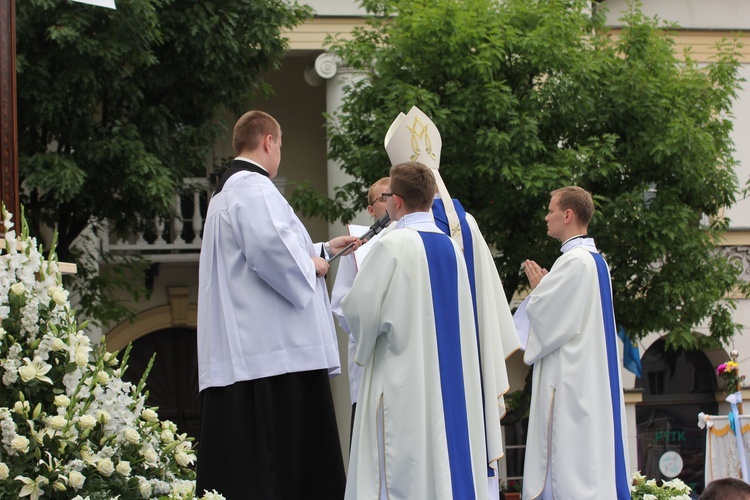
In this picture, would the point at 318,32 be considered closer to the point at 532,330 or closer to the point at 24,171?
the point at 24,171

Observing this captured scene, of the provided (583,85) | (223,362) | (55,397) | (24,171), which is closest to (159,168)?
(24,171)

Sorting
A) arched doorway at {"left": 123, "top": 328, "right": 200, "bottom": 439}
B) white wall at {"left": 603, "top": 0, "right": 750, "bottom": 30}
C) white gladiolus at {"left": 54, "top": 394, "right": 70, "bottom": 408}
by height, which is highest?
white wall at {"left": 603, "top": 0, "right": 750, "bottom": 30}

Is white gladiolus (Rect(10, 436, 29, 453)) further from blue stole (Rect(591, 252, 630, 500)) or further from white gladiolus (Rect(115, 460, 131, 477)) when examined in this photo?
blue stole (Rect(591, 252, 630, 500))

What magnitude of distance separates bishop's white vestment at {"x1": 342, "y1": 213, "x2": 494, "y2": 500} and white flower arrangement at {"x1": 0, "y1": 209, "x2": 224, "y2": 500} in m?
0.90

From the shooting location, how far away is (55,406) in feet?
15.4

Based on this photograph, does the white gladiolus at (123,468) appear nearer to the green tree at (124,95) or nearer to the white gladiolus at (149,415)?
the white gladiolus at (149,415)

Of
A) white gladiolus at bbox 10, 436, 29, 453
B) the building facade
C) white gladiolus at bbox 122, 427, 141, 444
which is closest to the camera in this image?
white gladiolus at bbox 10, 436, 29, 453

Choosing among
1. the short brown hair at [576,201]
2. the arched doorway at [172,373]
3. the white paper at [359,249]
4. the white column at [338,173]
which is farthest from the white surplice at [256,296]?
the arched doorway at [172,373]

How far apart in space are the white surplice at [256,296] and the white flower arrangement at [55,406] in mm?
620

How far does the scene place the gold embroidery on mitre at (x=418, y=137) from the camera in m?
6.88

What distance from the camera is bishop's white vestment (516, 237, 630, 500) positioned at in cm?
689

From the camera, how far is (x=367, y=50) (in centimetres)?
1304

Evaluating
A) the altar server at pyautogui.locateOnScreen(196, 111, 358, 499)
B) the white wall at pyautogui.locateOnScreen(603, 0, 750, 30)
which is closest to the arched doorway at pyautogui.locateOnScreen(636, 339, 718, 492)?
the white wall at pyautogui.locateOnScreen(603, 0, 750, 30)

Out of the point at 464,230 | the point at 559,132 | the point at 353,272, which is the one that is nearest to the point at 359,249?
the point at 353,272
